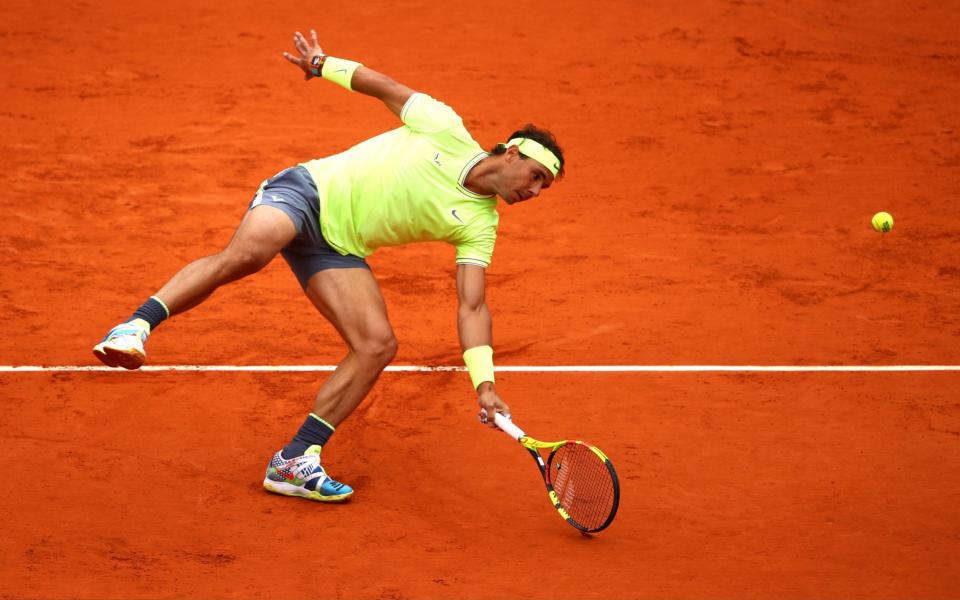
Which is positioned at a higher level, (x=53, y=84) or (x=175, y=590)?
(x=53, y=84)

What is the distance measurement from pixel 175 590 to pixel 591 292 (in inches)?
181

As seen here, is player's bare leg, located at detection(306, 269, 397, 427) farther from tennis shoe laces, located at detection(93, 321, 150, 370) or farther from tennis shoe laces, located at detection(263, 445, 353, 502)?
tennis shoe laces, located at detection(93, 321, 150, 370)

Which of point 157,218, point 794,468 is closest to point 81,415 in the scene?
point 157,218

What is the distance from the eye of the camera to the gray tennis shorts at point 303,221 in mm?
6348

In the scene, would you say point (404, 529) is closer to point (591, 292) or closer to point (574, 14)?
point (591, 292)

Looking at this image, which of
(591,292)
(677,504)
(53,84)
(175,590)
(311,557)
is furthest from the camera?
(53,84)

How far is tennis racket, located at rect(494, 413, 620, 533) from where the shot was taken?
6137mm

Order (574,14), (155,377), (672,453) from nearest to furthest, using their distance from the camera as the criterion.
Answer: (672,453) < (155,377) < (574,14)

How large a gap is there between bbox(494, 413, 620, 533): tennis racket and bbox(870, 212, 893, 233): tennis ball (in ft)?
17.1

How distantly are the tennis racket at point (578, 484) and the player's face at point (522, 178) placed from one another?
1134mm

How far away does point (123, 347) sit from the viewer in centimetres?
549

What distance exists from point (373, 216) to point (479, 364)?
3.16 feet

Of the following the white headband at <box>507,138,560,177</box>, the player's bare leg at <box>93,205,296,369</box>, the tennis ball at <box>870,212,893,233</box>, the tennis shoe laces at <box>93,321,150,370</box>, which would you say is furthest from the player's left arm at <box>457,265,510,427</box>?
the tennis ball at <box>870,212,893,233</box>

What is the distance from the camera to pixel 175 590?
18.6ft
